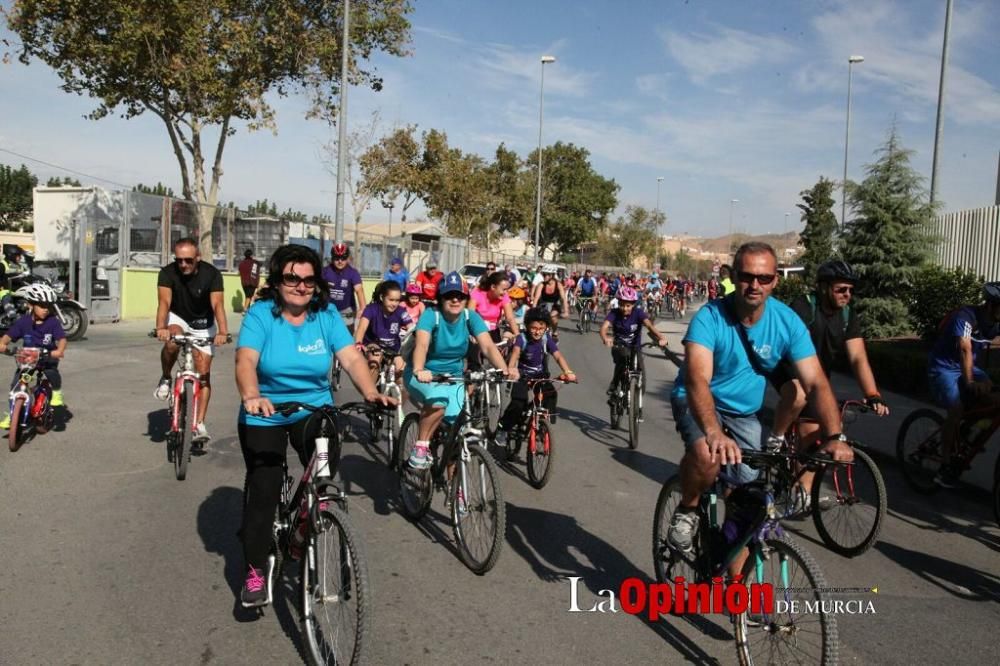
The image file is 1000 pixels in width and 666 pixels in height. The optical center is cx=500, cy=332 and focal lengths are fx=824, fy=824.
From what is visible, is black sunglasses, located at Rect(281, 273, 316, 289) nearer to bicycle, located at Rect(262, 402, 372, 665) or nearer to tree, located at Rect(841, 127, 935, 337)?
bicycle, located at Rect(262, 402, 372, 665)

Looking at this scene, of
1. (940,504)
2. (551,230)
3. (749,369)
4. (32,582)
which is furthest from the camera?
(551,230)

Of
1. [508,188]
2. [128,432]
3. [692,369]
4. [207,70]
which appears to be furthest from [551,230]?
[692,369]

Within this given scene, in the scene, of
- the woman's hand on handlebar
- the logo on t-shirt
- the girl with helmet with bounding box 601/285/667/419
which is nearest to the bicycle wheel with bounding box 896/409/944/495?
the girl with helmet with bounding box 601/285/667/419

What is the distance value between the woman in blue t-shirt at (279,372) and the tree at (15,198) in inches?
2517

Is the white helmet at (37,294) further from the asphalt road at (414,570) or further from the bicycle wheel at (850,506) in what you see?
the bicycle wheel at (850,506)

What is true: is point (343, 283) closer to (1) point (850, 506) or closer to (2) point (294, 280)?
(2) point (294, 280)

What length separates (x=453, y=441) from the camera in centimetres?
543

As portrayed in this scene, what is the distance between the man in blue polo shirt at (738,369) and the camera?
12.6ft

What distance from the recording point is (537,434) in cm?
709

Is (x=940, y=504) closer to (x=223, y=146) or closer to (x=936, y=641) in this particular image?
(x=936, y=641)

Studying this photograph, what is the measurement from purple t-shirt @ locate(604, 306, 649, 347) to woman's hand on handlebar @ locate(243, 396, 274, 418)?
637 cm

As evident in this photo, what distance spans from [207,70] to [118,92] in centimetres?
287

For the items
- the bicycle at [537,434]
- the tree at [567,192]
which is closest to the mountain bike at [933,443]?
the bicycle at [537,434]

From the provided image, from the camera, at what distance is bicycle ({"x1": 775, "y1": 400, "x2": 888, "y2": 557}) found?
5383 mm
